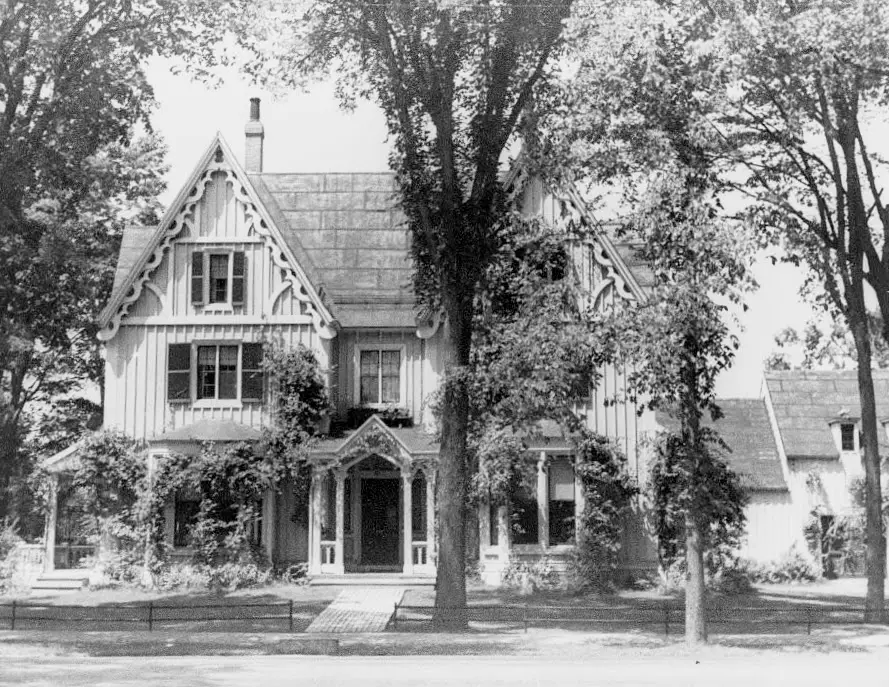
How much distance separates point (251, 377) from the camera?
32031 mm

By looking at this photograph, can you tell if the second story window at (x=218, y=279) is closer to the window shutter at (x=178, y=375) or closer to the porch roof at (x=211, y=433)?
the window shutter at (x=178, y=375)

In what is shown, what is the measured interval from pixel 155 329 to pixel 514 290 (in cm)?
1203

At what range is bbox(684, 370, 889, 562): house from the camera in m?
35.9

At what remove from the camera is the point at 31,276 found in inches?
1315

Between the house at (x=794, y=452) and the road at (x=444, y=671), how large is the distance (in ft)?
54.1

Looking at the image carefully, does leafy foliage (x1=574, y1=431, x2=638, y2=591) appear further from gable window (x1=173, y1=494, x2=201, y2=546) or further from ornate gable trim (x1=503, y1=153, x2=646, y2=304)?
gable window (x1=173, y1=494, x2=201, y2=546)

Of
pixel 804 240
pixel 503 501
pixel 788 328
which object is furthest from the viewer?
pixel 788 328

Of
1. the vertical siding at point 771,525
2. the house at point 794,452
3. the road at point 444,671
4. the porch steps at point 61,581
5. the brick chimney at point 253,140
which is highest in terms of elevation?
the brick chimney at point 253,140

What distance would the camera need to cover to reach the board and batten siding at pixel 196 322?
32.1m

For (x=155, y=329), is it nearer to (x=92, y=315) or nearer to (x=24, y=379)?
(x=92, y=315)

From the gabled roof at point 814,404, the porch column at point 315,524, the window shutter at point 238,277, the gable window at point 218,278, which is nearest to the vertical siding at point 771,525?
the gabled roof at point 814,404

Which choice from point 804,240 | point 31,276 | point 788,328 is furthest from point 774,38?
point 788,328

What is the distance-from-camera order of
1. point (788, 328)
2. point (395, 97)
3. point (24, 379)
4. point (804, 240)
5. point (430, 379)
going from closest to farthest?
point (395, 97), point (804, 240), point (430, 379), point (24, 379), point (788, 328)

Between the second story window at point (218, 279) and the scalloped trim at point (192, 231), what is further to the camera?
the second story window at point (218, 279)
